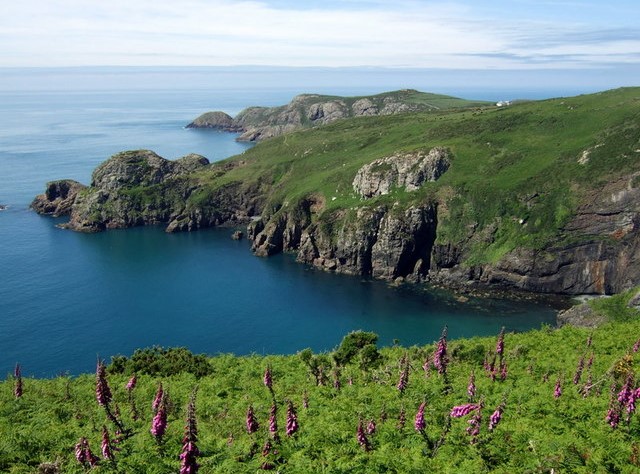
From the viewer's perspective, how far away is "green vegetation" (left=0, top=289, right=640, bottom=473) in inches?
815

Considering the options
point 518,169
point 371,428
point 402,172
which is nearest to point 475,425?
point 371,428

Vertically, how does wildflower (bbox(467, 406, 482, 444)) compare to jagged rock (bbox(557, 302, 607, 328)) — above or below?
above

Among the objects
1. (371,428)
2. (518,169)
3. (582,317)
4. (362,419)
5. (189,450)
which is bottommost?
(582,317)

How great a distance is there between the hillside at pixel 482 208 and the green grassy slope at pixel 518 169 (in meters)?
0.39

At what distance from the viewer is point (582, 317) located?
93.8m

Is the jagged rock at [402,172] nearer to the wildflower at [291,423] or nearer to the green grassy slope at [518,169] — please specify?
the green grassy slope at [518,169]

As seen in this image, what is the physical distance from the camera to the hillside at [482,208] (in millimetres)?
123375

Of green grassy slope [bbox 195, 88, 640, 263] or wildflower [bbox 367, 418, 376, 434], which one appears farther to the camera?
green grassy slope [bbox 195, 88, 640, 263]

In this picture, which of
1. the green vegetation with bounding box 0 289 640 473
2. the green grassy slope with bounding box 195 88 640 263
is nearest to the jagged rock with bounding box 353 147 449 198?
the green grassy slope with bounding box 195 88 640 263

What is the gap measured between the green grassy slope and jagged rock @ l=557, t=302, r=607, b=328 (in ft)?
92.2

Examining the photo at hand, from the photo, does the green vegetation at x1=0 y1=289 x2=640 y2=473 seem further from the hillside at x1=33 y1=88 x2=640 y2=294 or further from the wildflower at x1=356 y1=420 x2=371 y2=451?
the hillside at x1=33 y1=88 x2=640 y2=294

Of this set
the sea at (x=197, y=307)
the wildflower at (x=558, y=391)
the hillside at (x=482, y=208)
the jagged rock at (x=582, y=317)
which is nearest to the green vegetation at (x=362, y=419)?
the wildflower at (x=558, y=391)

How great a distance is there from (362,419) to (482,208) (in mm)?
123846

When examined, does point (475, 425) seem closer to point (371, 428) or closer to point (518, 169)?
point (371, 428)
